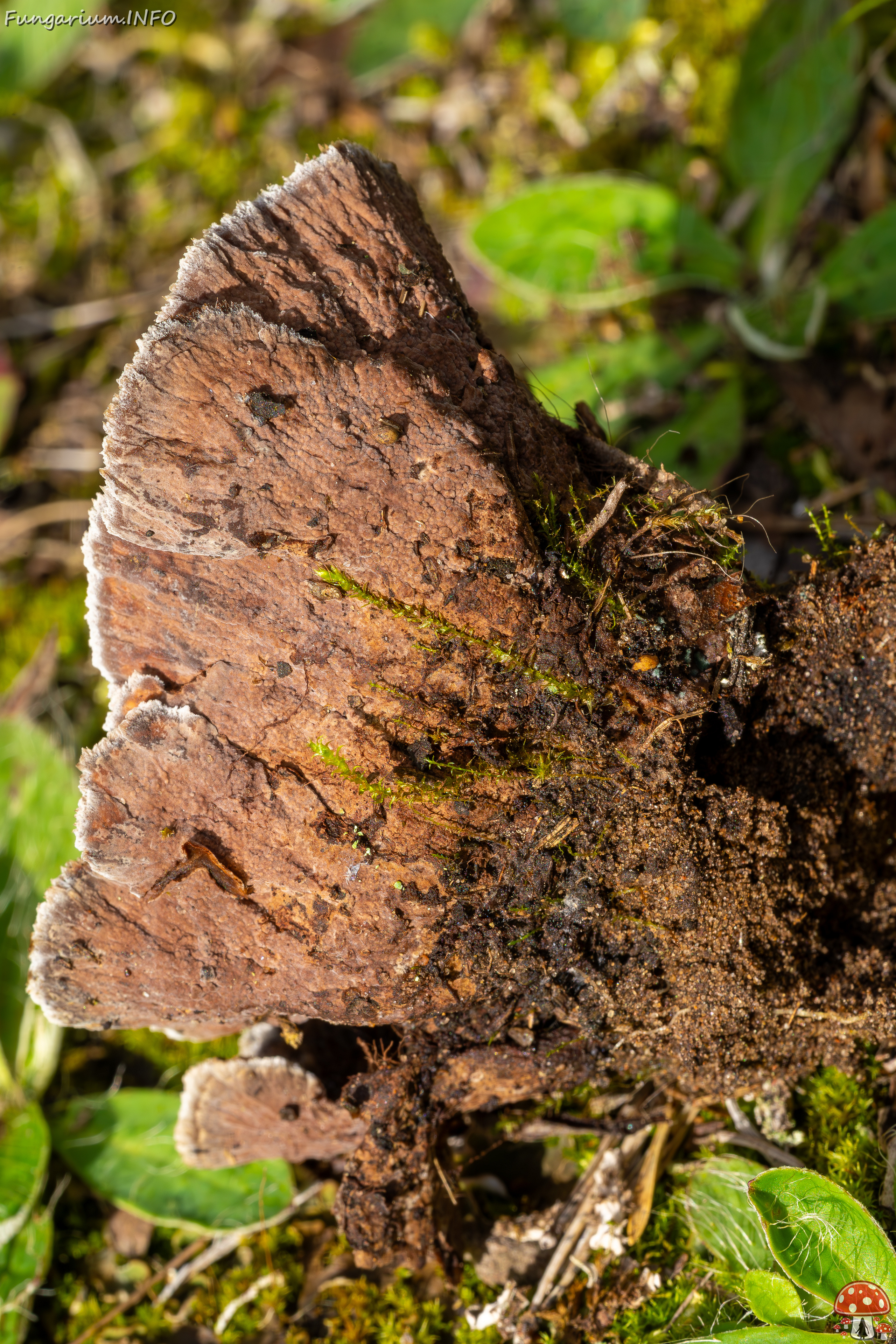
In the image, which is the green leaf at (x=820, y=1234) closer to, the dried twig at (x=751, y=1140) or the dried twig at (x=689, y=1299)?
the dried twig at (x=751, y=1140)

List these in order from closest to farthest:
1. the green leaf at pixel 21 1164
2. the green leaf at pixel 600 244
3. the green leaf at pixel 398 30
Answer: the green leaf at pixel 21 1164 < the green leaf at pixel 600 244 < the green leaf at pixel 398 30

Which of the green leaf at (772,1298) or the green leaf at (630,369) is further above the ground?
the green leaf at (630,369)

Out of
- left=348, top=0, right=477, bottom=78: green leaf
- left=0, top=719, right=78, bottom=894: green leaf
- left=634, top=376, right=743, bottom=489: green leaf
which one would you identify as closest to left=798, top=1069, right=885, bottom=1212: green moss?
A: left=634, top=376, right=743, bottom=489: green leaf

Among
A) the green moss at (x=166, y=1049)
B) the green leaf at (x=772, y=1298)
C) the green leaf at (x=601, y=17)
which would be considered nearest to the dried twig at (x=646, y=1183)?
the green leaf at (x=772, y=1298)

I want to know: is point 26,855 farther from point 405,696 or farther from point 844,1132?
point 844,1132

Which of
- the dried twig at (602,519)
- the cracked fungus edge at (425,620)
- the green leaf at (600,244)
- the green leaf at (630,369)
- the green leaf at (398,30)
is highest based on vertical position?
the green leaf at (398,30)

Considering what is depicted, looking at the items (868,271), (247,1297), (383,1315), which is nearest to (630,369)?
(868,271)

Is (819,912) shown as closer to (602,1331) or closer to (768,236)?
(602,1331)
